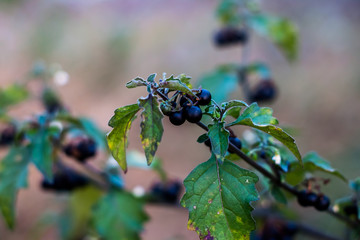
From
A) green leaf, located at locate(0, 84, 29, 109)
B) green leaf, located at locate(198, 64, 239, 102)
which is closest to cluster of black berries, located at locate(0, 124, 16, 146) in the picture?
green leaf, located at locate(0, 84, 29, 109)

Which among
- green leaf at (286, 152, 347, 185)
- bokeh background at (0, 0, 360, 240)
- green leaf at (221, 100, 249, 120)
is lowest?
green leaf at (221, 100, 249, 120)

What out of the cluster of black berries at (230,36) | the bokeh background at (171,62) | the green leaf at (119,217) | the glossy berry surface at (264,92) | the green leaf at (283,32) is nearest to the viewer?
the green leaf at (119,217)

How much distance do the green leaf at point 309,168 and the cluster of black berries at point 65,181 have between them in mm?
1178

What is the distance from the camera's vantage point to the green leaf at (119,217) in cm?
184

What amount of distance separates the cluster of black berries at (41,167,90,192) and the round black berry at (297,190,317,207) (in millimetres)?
1249

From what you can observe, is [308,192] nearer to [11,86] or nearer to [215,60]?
[11,86]

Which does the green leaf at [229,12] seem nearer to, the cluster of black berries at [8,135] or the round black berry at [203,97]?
the cluster of black berries at [8,135]

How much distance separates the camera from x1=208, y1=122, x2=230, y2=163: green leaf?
993 millimetres

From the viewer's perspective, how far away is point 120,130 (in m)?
1.03

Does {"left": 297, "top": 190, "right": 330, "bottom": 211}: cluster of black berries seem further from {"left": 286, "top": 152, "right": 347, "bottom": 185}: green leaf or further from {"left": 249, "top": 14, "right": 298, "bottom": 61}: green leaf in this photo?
{"left": 249, "top": 14, "right": 298, "bottom": 61}: green leaf

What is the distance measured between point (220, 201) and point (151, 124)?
274 millimetres

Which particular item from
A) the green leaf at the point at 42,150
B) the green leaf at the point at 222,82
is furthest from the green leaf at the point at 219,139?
the green leaf at the point at 222,82

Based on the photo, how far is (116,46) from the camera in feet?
22.1

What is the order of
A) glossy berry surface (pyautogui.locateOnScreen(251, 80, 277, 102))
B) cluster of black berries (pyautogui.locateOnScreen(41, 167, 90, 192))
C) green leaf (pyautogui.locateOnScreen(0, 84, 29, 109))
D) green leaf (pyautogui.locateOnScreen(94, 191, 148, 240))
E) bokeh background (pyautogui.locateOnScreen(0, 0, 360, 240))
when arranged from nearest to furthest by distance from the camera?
green leaf (pyautogui.locateOnScreen(94, 191, 148, 240)) → cluster of black berries (pyautogui.locateOnScreen(41, 167, 90, 192)) → green leaf (pyautogui.locateOnScreen(0, 84, 29, 109)) → glossy berry surface (pyautogui.locateOnScreen(251, 80, 277, 102)) → bokeh background (pyautogui.locateOnScreen(0, 0, 360, 240))
